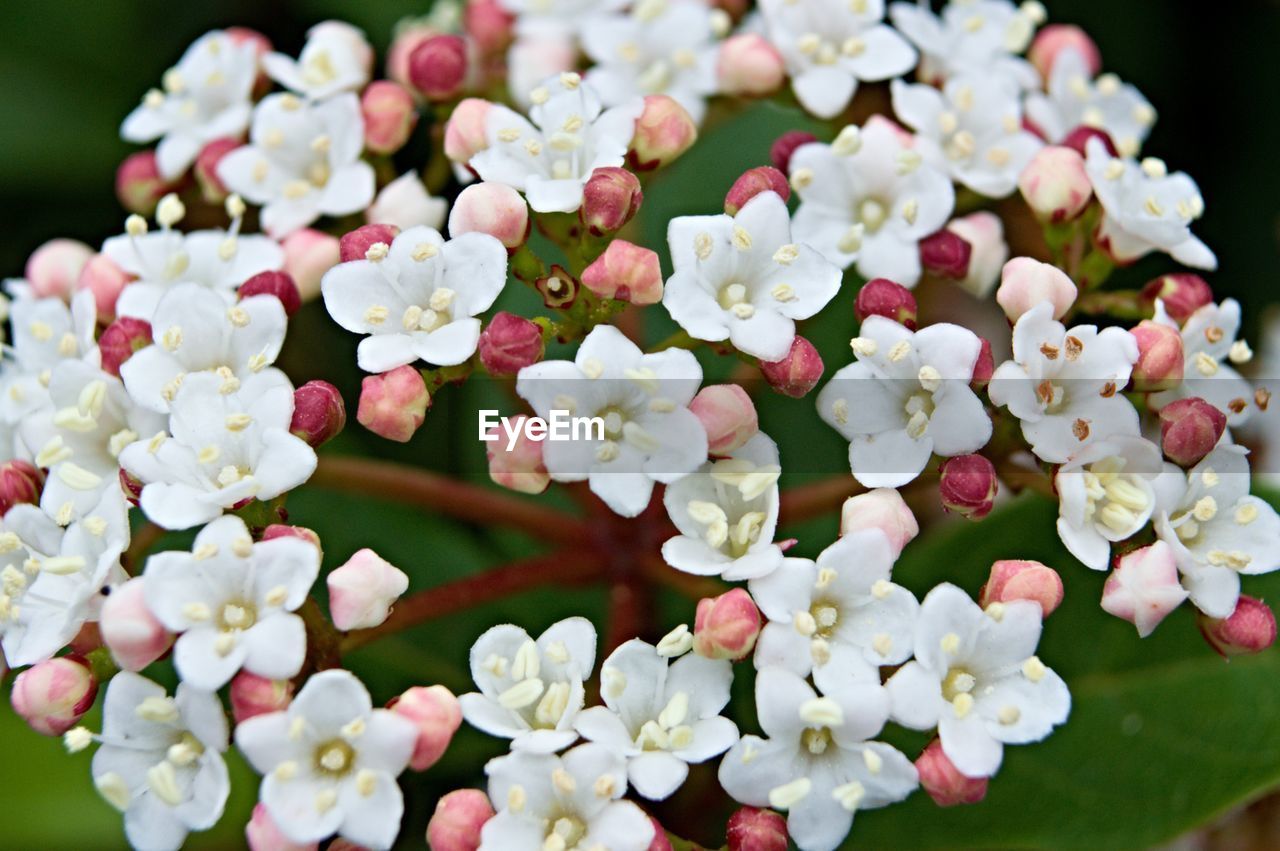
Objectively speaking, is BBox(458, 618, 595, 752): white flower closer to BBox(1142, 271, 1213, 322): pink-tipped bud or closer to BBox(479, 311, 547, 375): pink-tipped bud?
BBox(479, 311, 547, 375): pink-tipped bud

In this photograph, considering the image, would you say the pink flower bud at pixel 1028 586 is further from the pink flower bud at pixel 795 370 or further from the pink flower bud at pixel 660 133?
the pink flower bud at pixel 660 133

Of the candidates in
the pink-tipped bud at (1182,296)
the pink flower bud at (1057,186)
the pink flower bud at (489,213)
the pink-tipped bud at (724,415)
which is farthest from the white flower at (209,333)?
the pink-tipped bud at (1182,296)

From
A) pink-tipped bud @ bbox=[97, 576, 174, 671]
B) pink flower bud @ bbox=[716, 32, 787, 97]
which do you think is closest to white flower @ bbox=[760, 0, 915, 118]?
pink flower bud @ bbox=[716, 32, 787, 97]

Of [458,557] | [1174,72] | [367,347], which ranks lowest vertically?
[458,557]

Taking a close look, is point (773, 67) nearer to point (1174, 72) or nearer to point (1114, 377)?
point (1114, 377)

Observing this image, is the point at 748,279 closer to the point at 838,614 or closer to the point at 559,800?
the point at 838,614

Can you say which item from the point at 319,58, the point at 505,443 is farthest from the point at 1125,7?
the point at 505,443

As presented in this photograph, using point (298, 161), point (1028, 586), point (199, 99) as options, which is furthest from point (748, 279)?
point (199, 99)
